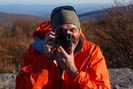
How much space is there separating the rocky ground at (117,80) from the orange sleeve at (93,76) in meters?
0.89

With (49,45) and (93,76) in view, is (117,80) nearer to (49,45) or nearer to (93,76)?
(93,76)

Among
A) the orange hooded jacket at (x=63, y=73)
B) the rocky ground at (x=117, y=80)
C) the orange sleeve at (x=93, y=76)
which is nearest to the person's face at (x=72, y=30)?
the orange hooded jacket at (x=63, y=73)

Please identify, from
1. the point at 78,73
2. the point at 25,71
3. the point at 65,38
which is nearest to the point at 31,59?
the point at 25,71

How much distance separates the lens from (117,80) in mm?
2215

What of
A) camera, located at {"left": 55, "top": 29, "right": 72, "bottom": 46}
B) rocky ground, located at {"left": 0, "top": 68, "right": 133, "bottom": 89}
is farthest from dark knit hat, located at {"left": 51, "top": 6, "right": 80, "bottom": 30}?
rocky ground, located at {"left": 0, "top": 68, "right": 133, "bottom": 89}

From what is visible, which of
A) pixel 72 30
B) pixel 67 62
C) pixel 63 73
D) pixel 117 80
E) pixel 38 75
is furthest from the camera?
pixel 117 80

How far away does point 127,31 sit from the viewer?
3.84 metres

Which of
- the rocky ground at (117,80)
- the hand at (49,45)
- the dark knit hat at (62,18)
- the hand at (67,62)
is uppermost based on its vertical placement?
the dark knit hat at (62,18)

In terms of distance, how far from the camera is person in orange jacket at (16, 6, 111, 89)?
1.18 metres

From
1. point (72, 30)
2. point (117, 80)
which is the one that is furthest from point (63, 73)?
point (117, 80)

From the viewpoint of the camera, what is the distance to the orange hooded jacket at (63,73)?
1.18 metres

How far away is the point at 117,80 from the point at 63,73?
4.22 feet

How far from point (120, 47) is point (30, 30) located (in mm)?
6942

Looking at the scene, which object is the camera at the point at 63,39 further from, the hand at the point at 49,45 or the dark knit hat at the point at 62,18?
the dark knit hat at the point at 62,18
